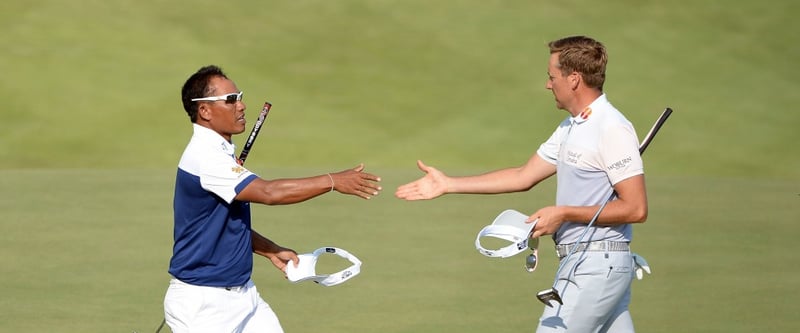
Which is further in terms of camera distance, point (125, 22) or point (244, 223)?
point (125, 22)

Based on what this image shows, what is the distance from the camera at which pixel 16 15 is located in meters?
24.2

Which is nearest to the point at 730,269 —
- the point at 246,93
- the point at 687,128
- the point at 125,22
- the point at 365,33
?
the point at 687,128

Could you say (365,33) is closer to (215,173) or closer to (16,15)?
(16,15)

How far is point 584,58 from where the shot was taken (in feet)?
22.8

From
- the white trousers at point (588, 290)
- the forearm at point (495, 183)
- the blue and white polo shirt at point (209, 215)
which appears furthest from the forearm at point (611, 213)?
the blue and white polo shirt at point (209, 215)

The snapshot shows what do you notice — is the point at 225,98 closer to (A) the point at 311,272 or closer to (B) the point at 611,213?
(A) the point at 311,272

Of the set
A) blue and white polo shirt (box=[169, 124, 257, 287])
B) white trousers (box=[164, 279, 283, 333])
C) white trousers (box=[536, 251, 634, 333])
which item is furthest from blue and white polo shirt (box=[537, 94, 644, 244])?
white trousers (box=[164, 279, 283, 333])

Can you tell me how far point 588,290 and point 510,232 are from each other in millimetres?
567

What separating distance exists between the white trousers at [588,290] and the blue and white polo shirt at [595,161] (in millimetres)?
127

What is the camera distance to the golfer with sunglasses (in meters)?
6.82

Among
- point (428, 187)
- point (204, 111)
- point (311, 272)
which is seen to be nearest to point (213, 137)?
point (204, 111)

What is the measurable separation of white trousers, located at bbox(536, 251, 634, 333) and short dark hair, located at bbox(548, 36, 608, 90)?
1.02m

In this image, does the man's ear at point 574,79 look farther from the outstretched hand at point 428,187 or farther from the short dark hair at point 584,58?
the outstretched hand at point 428,187

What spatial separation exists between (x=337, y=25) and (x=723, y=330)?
1571 centimetres
